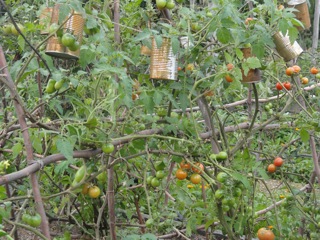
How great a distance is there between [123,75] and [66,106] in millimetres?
1607

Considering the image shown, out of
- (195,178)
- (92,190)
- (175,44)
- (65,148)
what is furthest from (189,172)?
(65,148)

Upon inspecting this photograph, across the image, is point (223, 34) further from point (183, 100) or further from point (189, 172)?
point (189, 172)

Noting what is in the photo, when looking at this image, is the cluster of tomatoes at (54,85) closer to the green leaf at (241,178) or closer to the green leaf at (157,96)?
the green leaf at (157,96)

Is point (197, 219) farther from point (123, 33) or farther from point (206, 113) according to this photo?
point (123, 33)

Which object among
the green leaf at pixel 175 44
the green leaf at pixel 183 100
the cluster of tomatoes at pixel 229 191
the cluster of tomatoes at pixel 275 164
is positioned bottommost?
the cluster of tomatoes at pixel 275 164

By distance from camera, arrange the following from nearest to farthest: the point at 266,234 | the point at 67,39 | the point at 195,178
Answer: the point at 67,39 → the point at 195,178 → the point at 266,234

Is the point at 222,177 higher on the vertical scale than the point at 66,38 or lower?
lower

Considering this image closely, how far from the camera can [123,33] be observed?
2.40m

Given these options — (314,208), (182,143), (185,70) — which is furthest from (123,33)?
(314,208)

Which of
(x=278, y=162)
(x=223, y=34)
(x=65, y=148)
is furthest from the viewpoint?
(x=278, y=162)

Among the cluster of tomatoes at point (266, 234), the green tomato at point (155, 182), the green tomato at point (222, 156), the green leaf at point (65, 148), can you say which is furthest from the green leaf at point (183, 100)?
the cluster of tomatoes at point (266, 234)

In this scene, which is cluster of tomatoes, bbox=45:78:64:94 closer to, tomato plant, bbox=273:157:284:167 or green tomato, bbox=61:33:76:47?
green tomato, bbox=61:33:76:47

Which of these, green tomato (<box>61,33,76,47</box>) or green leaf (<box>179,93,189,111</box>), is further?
green leaf (<box>179,93,189,111</box>)

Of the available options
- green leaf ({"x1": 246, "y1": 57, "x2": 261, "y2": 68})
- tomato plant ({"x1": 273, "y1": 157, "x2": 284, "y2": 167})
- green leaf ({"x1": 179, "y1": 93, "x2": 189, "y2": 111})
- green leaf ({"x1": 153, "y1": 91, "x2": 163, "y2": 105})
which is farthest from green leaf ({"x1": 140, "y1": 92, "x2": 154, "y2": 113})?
tomato plant ({"x1": 273, "y1": 157, "x2": 284, "y2": 167})
